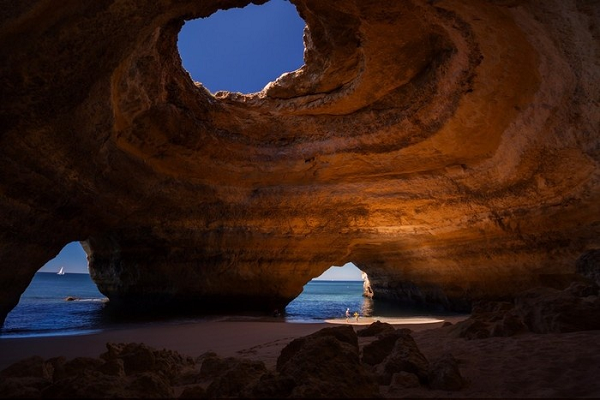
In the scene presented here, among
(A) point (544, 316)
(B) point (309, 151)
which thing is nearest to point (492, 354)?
(A) point (544, 316)

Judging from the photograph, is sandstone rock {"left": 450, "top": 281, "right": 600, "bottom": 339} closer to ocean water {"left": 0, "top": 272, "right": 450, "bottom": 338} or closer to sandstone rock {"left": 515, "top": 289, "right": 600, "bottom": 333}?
sandstone rock {"left": 515, "top": 289, "right": 600, "bottom": 333}

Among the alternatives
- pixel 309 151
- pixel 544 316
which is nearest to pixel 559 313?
pixel 544 316

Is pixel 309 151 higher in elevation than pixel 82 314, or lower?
higher

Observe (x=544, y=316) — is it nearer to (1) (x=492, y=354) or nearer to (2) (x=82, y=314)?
(1) (x=492, y=354)

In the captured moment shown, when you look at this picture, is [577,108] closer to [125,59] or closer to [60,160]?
[125,59]

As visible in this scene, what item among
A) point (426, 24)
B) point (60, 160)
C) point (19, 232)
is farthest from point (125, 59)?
point (426, 24)

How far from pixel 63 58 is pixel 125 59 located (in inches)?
45.7

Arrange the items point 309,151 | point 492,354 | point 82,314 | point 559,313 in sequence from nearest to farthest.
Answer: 1. point 492,354
2. point 559,313
3. point 309,151
4. point 82,314

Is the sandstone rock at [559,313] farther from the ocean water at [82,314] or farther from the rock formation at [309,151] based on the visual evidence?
the ocean water at [82,314]

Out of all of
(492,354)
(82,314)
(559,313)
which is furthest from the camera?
(82,314)

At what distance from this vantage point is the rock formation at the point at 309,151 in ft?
18.1

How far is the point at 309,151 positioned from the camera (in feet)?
34.3

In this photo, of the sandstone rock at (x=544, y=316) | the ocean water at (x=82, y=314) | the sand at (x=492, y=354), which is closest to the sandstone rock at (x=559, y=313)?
the sandstone rock at (x=544, y=316)

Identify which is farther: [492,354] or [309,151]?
[309,151]
